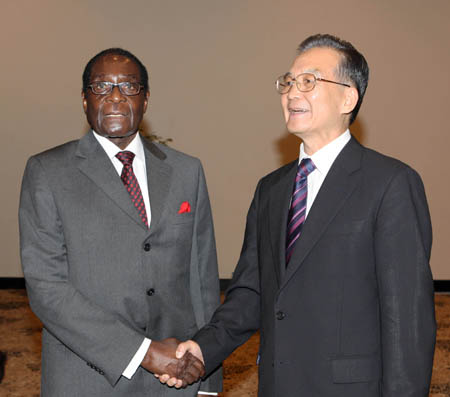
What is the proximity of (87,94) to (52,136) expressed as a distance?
5408 mm

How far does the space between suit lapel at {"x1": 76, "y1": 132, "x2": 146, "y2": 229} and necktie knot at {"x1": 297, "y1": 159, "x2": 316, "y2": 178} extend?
0.61m

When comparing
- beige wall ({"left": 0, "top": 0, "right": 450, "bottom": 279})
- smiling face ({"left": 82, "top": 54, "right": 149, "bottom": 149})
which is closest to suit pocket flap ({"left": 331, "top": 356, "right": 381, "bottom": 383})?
smiling face ({"left": 82, "top": 54, "right": 149, "bottom": 149})

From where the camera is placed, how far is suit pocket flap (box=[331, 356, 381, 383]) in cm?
191

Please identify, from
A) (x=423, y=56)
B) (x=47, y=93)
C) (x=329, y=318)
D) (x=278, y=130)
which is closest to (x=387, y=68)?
(x=423, y=56)

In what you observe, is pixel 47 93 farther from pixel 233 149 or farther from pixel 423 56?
pixel 423 56

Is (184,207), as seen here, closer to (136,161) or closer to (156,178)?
(156,178)

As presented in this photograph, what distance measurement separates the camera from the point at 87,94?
2.24 meters

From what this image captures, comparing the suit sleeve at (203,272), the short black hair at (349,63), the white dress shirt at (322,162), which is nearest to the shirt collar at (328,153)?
the white dress shirt at (322,162)

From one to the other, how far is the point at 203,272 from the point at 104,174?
0.56 metres

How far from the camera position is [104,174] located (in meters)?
2.19

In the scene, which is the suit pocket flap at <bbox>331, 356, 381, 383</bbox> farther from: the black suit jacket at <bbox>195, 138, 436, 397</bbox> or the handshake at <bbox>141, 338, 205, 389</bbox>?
the handshake at <bbox>141, 338, 205, 389</bbox>

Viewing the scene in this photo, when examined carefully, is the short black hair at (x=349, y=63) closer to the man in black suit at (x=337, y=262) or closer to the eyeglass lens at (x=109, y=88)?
the man in black suit at (x=337, y=262)

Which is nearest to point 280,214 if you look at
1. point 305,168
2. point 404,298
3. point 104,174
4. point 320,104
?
point 305,168

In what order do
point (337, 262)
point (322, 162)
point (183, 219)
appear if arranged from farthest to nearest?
point (183, 219)
point (322, 162)
point (337, 262)
